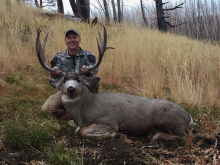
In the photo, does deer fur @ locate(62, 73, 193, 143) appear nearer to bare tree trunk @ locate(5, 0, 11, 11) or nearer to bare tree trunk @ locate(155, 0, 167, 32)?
bare tree trunk @ locate(5, 0, 11, 11)

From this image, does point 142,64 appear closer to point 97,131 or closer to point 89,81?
point 89,81

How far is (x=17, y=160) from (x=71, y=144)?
69cm

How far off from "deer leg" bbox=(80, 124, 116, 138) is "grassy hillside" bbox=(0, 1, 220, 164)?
0.33 m

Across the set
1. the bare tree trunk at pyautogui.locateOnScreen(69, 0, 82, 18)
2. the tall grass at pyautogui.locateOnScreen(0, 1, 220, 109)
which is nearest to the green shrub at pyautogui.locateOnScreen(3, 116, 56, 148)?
the tall grass at pyautogui.locateOnScreen(0, 1, 220, 109)

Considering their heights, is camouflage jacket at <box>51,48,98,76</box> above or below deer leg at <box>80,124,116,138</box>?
above

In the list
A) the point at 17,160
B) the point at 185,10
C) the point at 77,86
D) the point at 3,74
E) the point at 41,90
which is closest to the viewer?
the point at 17,160

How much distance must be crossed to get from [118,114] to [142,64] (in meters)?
3.38

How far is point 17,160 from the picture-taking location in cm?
254

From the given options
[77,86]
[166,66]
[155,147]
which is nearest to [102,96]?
[77,86]

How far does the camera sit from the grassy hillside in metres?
3.28

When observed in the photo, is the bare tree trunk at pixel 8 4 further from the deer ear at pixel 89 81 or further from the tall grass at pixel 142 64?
the deer ear at pixel 89 81

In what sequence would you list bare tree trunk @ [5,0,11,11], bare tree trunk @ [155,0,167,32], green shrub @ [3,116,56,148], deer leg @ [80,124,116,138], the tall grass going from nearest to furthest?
green shrub @ [3,116,56,148]
deer leg @ [80,124,116,138]
the tall grass
bare tree trunk @ [5,0,11,11]
bare tree trunk @ [155,0,167,32]

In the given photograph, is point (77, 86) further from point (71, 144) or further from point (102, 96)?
point (71, 144)

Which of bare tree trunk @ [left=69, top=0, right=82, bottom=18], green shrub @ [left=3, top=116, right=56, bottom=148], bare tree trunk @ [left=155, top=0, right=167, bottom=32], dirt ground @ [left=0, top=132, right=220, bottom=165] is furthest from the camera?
bare tree trunk @ [left=69, top=0, right=82, bottom=18]
